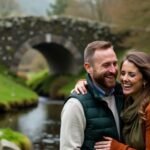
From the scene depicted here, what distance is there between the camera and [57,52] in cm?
4003

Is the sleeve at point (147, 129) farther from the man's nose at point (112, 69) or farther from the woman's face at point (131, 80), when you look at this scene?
the man's nose at point (112, 69)

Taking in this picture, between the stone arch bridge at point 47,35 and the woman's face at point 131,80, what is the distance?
30.4 meters

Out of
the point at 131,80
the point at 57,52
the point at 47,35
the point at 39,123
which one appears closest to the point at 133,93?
the point at 131,80

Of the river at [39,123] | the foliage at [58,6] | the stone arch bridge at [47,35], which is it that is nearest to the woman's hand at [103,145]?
the river at [39,123]

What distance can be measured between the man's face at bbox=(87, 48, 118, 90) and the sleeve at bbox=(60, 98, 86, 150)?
0.26 m

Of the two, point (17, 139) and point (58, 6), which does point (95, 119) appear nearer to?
Answer: point (17, 139)

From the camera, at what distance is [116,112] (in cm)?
432

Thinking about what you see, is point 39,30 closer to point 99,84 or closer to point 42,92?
point 42,92

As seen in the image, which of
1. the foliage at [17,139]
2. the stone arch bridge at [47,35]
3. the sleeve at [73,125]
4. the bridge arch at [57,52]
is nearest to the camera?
the sleeve at [73,125]

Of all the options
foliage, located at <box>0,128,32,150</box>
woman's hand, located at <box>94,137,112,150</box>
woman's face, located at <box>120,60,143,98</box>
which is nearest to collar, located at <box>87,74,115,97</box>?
woman's face, located at <box>120,60,143,98</box>

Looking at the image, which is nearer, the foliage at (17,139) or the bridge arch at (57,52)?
the foliage at (17,139)

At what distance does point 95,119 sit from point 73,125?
190 millimetres

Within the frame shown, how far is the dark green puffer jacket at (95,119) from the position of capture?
4191 millimetres

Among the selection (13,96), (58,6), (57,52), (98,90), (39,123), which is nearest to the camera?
(98,90)
